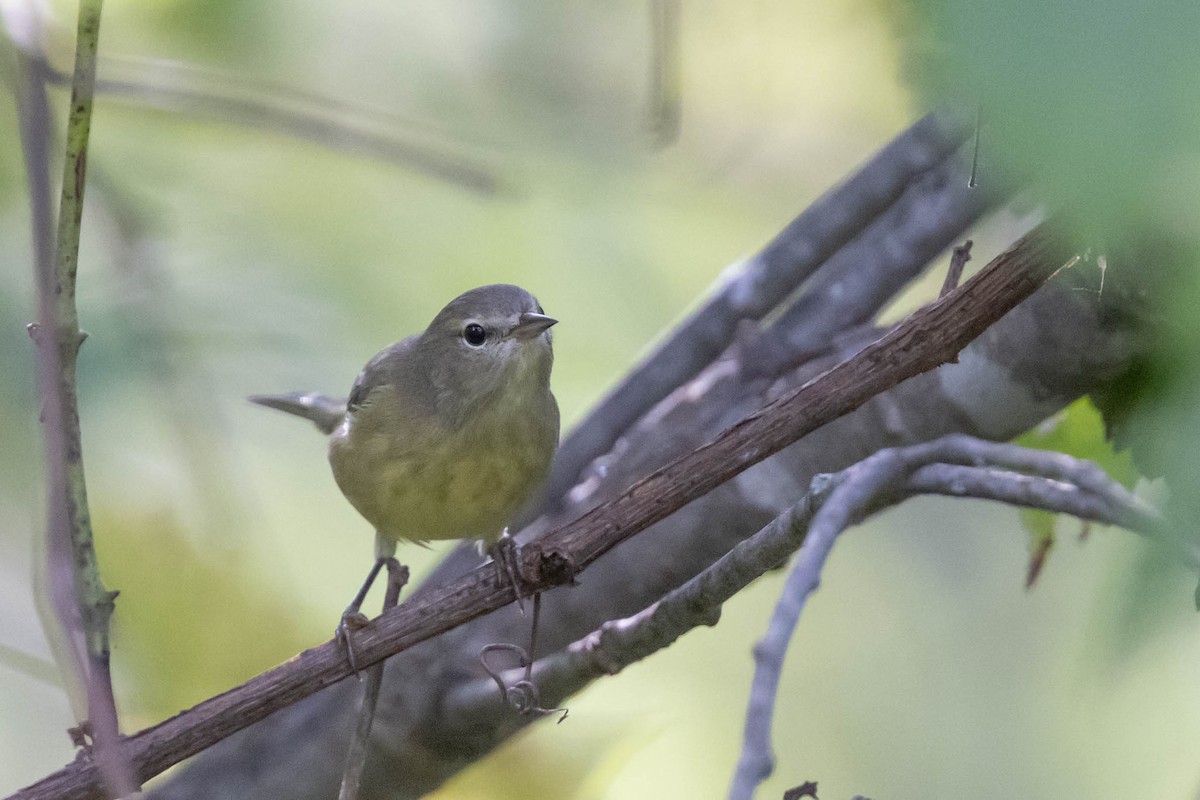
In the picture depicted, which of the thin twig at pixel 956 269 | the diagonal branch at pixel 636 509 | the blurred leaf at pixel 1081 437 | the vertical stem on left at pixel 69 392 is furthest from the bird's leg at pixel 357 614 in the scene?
the blurred leaf at pixel 1081 437

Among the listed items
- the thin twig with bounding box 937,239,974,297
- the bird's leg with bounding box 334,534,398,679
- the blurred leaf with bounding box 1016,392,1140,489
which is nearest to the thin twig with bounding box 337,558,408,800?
the bird's leg with bounding box 334,534,398,679

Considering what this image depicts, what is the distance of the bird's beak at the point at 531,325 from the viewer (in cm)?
384

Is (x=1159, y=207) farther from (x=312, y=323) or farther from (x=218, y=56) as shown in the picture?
(x=312, y=323)

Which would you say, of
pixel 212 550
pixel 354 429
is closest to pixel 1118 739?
pixel 354 429

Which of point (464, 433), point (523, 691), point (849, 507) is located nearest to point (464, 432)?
point (464, 433)

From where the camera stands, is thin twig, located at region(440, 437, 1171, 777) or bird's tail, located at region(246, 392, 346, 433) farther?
bird's tail, located at region(246, 392, 346, 433)

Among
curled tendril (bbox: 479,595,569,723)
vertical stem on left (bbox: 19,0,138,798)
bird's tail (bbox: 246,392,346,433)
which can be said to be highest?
bird's tail (bbox: 246,392,346,433)

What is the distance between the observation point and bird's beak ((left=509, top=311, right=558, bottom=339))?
3.84 metres

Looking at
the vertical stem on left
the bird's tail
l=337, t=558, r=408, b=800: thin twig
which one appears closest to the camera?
the vertical stem on left

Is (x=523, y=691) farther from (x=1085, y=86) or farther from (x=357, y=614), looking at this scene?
(x=1085, y=86)

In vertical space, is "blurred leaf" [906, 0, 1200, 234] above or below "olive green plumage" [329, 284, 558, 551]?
below

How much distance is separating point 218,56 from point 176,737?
9.09 feet

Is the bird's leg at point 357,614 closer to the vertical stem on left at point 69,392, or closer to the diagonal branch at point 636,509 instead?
the diagonal branch at point 636,509

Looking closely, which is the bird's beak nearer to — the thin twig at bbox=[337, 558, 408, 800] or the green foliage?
the thin twig at bbox=[337, 558, 408, 800]
